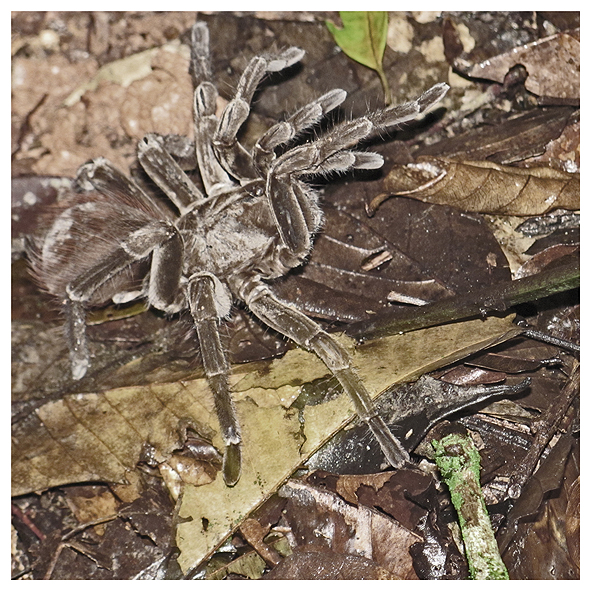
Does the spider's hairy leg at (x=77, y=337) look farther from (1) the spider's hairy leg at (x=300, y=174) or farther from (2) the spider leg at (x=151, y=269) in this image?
(1) the spider's hairy leg at (x=300, y=174)

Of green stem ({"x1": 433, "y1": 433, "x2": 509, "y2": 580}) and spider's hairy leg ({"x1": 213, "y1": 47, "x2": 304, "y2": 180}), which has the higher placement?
spider's hairy leg ({"x1": 213, "y1": 47, "x2": 304, "y2": 180})

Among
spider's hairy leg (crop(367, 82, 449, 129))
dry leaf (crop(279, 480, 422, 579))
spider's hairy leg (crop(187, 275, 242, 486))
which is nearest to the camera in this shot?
dry leaf (crop(279, 480, 422, 579))

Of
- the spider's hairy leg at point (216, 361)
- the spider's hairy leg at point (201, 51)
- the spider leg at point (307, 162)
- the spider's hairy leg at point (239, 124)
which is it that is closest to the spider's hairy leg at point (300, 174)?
the spider leg at point (307, 162)

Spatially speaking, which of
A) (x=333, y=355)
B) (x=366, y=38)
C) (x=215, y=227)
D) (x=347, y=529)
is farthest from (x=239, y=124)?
(x=347, y=529)

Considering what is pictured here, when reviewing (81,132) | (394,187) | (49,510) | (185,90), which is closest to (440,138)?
(394,187)

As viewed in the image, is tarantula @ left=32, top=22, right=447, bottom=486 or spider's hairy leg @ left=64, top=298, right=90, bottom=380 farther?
spider's hairy leg @ left=64, top=298, right=90, bottom=380

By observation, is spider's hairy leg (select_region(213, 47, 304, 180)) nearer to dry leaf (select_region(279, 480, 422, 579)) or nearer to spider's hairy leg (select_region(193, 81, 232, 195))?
spider's hairy leg (select_region(193, 81, 232, 195))

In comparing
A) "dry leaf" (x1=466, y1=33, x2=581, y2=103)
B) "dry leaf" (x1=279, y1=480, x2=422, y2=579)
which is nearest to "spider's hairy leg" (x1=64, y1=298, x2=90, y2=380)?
"dry leaf" (x1=279, y1=480, x2=422, y2=579)
